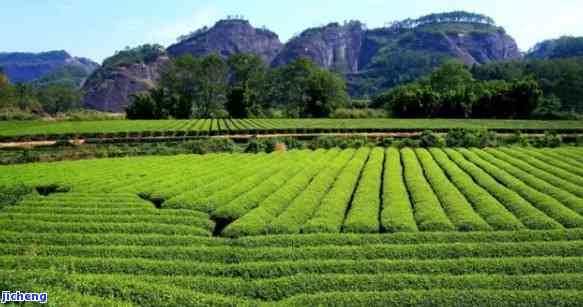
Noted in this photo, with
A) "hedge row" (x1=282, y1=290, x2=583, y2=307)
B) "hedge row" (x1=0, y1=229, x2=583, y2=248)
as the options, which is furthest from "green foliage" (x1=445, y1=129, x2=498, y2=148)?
"hedge row" (x1=282, y1=290, x2=583, y2=307)

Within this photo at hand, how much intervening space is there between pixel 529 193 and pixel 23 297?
68.8ft

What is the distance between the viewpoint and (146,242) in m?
14.5

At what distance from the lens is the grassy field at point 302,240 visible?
1062 centimetres

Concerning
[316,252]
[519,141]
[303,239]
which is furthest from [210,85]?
[316,252]

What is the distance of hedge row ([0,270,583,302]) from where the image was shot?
10.8m

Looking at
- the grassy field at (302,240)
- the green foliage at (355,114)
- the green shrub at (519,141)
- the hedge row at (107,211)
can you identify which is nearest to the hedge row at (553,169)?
the grassy field at (302,240)

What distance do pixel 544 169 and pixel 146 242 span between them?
84.9 feet

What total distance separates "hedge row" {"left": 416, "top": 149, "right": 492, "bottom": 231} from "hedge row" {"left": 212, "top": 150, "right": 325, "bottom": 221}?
335 inches

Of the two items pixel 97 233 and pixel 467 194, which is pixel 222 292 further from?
pixel 467 194

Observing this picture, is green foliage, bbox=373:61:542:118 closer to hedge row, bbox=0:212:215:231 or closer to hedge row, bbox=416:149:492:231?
hedge row, bbox=416:149:492:231

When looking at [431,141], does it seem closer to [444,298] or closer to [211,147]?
[211,147]

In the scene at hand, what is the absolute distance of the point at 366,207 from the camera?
1820cm

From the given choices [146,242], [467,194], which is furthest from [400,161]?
[146,242]

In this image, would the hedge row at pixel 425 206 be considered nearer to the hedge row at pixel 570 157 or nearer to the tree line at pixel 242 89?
the hedge row at pixel 570 157
